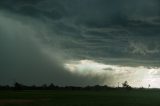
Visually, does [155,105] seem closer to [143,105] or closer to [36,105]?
[143,105]

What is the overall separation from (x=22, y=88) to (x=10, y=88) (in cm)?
852

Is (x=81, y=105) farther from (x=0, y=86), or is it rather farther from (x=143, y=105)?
(x=0, y=86)

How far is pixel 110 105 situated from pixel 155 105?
24.5 feet

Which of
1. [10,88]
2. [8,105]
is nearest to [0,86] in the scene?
[10,88]

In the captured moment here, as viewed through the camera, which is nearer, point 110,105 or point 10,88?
point 110,105

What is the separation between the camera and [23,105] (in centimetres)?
6141

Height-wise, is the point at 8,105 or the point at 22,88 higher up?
the point at 22,88

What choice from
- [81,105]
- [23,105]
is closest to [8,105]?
[23,105]

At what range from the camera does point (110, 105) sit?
208 ft

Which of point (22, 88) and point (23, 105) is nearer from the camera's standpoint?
point (23, 105)

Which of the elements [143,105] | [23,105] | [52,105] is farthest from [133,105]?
[23,105]

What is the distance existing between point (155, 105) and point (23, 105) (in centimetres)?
2137

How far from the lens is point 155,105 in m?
64.1

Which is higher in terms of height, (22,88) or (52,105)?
(22,88)
